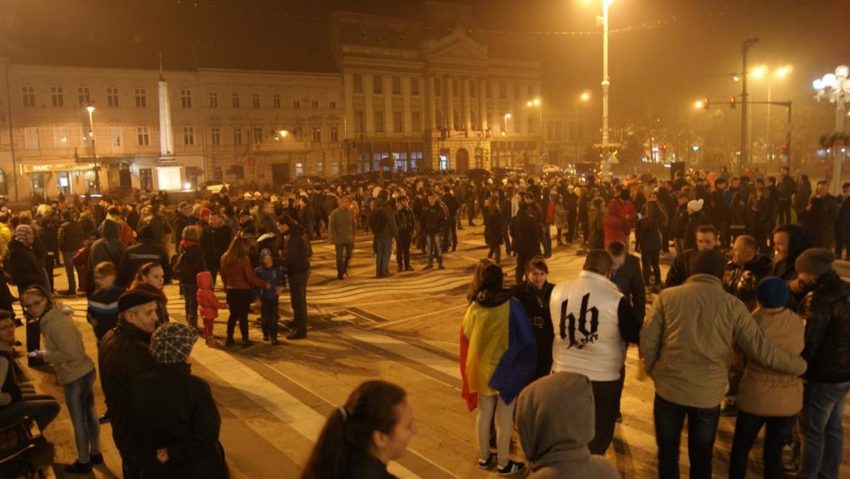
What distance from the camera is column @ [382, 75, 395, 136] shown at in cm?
7138

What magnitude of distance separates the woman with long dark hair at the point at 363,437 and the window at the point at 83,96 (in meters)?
57.6

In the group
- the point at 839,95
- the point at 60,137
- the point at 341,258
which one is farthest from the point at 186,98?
the point at 839,95

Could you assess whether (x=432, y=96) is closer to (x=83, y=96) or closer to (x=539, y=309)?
(x=83, y=96)

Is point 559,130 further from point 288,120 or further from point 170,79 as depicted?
point 170,79

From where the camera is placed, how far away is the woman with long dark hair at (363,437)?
8.14ft

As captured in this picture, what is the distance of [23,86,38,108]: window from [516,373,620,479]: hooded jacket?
5777 centimetres

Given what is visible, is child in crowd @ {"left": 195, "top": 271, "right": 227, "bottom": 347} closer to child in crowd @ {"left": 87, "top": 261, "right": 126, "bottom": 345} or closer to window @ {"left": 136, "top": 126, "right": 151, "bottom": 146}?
child in crowd @ {"left": 87, "top": 261, "right": 126, "bottom": 345}

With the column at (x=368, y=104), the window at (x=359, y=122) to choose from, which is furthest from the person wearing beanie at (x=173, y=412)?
the column at (x=368, y=104)

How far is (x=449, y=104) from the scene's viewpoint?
250 feet

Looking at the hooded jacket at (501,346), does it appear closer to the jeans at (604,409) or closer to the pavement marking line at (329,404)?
the jeans at (604,409)

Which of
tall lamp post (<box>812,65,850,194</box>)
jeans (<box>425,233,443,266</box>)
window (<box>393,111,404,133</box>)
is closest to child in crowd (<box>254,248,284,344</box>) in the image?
jeans (<box>425,233,443,266</box>)

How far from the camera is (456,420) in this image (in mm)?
6855

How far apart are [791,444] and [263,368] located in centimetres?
605

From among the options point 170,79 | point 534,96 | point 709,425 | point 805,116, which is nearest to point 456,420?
point 709,425
